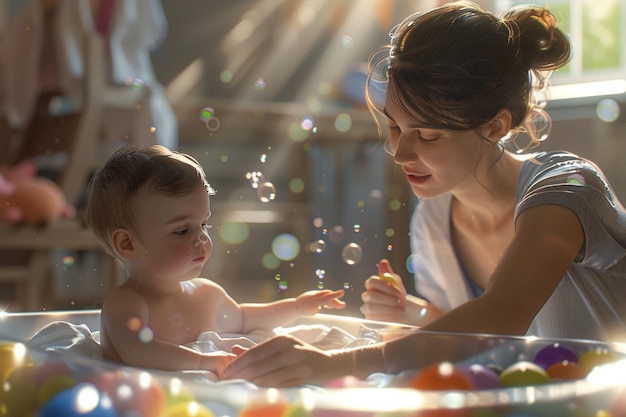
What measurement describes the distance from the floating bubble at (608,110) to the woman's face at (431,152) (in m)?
1.30

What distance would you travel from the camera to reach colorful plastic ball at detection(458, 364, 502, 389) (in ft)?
1.38

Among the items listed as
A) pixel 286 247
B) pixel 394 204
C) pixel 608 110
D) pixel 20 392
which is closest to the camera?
pixel 20 392

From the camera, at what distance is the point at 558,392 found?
1.19ft

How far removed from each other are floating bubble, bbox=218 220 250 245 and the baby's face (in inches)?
87.2

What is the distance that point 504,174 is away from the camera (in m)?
0.93

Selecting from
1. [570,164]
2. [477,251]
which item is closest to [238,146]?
[477,251]

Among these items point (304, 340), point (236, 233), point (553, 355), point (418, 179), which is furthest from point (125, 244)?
point (236, 233)

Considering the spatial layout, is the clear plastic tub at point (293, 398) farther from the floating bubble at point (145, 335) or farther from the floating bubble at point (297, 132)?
the floating bubble at point (297, 132)

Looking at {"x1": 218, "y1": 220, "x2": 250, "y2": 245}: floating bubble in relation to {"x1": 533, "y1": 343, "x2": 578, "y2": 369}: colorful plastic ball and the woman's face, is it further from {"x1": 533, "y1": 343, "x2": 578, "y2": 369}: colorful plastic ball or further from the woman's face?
{"x1": 533, "y1": 343, "x2": 578, "y2": 369}: colorful plastic ball

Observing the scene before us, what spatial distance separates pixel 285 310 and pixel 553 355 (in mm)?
400

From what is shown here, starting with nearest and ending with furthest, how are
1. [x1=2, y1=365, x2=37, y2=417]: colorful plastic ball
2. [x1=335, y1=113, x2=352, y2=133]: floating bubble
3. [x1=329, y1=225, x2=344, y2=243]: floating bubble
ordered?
[x1=2, y1=365, x2=37, y2=417]: colorful plastic ball
[x1=335, y1=113, x2=352, y2=133]: floating bubble
[x1=329, y1=225, x2=344, y2=243]: floating bubble

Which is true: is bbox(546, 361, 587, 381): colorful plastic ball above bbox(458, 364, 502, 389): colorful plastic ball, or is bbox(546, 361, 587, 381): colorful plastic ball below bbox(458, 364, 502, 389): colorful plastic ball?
below

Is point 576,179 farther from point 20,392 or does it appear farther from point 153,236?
point 20,392

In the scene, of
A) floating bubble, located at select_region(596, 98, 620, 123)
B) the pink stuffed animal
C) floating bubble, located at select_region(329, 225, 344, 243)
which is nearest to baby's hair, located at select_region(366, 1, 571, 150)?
floating bubble, located at select_region(596, 98, 620, 123)
